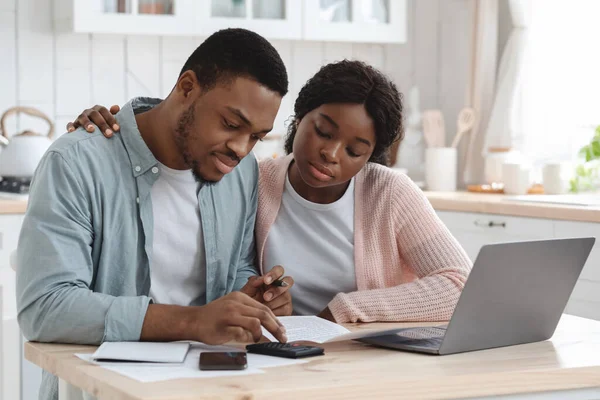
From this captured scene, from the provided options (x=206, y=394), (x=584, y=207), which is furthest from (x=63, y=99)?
(x=206, y=394)

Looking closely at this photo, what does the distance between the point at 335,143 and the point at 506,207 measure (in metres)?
1.62

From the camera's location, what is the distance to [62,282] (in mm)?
1527

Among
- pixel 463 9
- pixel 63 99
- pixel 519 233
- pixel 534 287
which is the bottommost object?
pixel 519 233

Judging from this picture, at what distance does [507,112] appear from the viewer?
413 centimetres

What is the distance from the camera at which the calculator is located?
1.44 m

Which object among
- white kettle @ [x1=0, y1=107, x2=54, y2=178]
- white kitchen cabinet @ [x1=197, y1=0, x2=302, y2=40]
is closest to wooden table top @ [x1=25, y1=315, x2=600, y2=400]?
white kettle @ [x1=0, y1=107, x2=54, y2=178]

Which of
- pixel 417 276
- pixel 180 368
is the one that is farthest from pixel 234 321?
pixel 417 276

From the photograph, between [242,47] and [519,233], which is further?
[519,233]

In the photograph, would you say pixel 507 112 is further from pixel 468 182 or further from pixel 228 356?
pixel 228 356

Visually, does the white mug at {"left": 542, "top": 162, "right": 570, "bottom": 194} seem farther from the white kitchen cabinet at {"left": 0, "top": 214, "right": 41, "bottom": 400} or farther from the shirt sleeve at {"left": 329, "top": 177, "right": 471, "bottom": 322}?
the white kitchen cabinet at {"left": 0, "top": 214, "right": 41, "bottom": 400}

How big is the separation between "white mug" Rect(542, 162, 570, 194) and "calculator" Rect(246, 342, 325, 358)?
2420mm

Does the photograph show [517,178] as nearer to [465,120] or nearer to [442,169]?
[442,169]

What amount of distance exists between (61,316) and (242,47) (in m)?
0.57

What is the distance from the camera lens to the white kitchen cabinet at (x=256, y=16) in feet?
12.5
